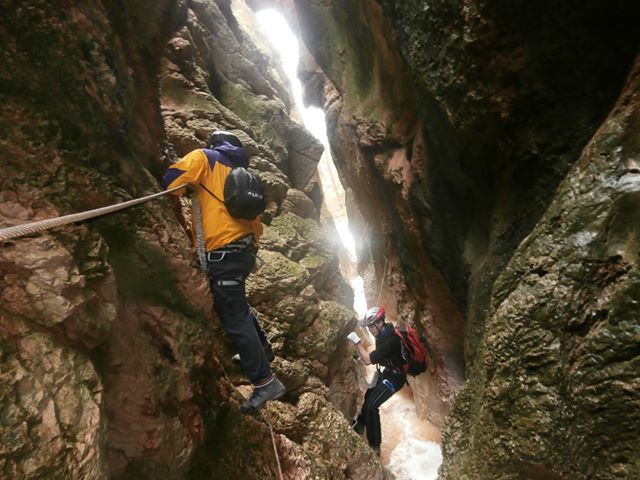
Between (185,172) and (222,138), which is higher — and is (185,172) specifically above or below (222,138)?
below

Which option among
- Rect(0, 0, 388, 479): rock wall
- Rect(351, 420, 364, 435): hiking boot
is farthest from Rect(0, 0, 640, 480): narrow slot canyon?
Rect(351, 420, 364, 435): hiking boot

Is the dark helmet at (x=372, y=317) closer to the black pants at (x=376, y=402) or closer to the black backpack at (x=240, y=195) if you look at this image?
the black pants at (x=376, y=402)

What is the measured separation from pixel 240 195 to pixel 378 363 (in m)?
5.03

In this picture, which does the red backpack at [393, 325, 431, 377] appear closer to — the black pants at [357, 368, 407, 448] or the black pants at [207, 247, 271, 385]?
the black pants at [357, 368, 407, 448]

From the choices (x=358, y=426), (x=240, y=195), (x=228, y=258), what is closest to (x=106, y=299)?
(x=228, y=258)

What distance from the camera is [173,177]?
314cm

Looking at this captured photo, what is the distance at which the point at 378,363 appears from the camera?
704cm

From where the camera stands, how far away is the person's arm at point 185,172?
10.2 ft

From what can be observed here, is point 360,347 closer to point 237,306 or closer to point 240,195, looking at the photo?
point 237,306

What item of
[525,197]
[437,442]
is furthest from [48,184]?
[437,442]

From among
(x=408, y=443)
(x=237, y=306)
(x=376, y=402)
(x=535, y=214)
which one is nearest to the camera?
(x=237, y=306)

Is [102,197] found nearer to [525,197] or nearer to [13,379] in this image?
[13,379]

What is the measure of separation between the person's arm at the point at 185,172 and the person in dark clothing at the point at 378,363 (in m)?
4.38

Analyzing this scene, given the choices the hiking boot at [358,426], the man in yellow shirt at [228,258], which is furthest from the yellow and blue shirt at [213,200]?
the hiking boot at [358,426]
